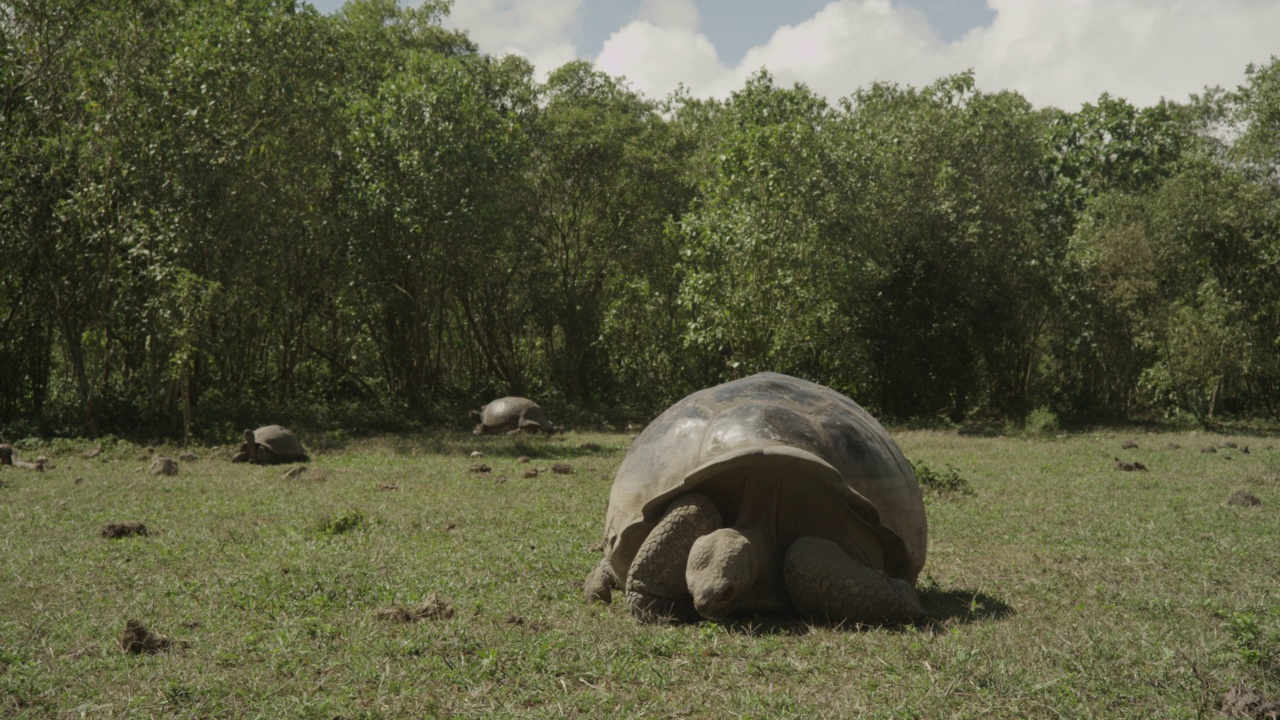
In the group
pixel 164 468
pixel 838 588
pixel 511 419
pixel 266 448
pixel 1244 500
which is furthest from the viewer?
pixel 511 419

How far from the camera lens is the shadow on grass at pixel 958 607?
4.39 metres

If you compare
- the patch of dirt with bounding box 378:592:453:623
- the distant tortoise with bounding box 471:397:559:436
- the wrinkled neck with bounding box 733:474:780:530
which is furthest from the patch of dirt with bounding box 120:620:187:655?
the distant tortoise with bounding box 471:397:559:436

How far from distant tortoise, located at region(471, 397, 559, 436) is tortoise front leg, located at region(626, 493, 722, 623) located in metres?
11.1

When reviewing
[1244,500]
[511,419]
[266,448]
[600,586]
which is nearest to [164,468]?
[266,448]

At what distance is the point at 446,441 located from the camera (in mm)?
13977

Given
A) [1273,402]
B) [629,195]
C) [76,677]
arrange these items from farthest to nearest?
[629,195] < [1273,402] < [76,677]

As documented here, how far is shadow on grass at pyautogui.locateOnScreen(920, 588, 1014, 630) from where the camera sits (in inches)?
173

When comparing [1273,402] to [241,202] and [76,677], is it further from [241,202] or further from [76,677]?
[76,677]

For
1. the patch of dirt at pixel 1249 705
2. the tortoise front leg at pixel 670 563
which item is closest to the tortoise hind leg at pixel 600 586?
the tortoise front leg at pixel 670 563

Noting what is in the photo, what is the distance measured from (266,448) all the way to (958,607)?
8.73 metres

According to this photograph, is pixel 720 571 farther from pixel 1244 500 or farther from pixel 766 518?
pixel 1244 500

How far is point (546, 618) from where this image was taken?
449cm

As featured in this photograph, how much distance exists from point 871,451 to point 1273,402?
16.6m

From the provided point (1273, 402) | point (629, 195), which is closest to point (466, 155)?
point (629, 195)
